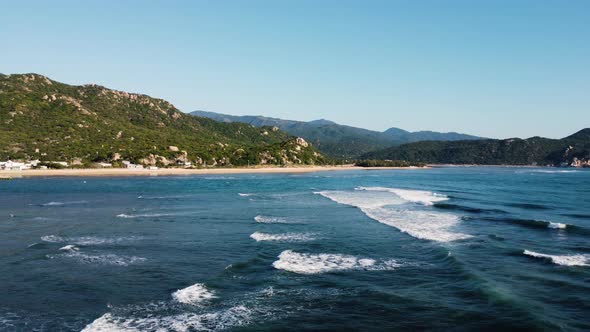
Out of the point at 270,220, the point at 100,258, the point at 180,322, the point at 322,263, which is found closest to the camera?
the point at 180,322

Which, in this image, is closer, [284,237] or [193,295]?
[193,295]

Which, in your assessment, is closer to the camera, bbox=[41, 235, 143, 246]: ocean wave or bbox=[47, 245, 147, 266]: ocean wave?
bbox=[47, 245, 147, 266]: ocean wave

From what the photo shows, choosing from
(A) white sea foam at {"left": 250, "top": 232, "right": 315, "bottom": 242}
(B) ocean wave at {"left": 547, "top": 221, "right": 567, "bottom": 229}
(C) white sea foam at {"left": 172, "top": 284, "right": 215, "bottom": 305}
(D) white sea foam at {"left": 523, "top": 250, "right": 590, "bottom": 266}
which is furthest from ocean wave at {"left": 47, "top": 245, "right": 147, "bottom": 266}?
(B) ocean wave at {"left": 547, "top": 221, "right": 567, "bottom": 229}

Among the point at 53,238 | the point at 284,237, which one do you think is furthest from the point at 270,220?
the point at 53,238

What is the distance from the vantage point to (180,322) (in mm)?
16141

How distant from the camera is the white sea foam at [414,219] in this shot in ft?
113

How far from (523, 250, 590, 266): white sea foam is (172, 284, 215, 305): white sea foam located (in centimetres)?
1980

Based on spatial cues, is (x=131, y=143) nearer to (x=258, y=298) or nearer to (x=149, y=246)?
(x=149, y=246)

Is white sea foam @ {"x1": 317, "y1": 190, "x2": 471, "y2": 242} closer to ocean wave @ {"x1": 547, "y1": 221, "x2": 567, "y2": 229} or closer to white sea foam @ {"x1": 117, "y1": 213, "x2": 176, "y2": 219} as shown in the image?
ocean wave @ {"x1": 547, "y1": 221, "x2": 567, "y2": 229}

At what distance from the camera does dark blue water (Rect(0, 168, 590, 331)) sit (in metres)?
16.7

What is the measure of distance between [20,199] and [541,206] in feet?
223

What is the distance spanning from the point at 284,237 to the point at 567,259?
18436 millimetres

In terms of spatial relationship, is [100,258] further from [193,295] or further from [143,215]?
[143,215]

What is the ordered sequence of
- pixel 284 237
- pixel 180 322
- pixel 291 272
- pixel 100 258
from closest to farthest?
pixel 180 322 < pixel 291 272 < pixel 100 258 < pixel 284 237
